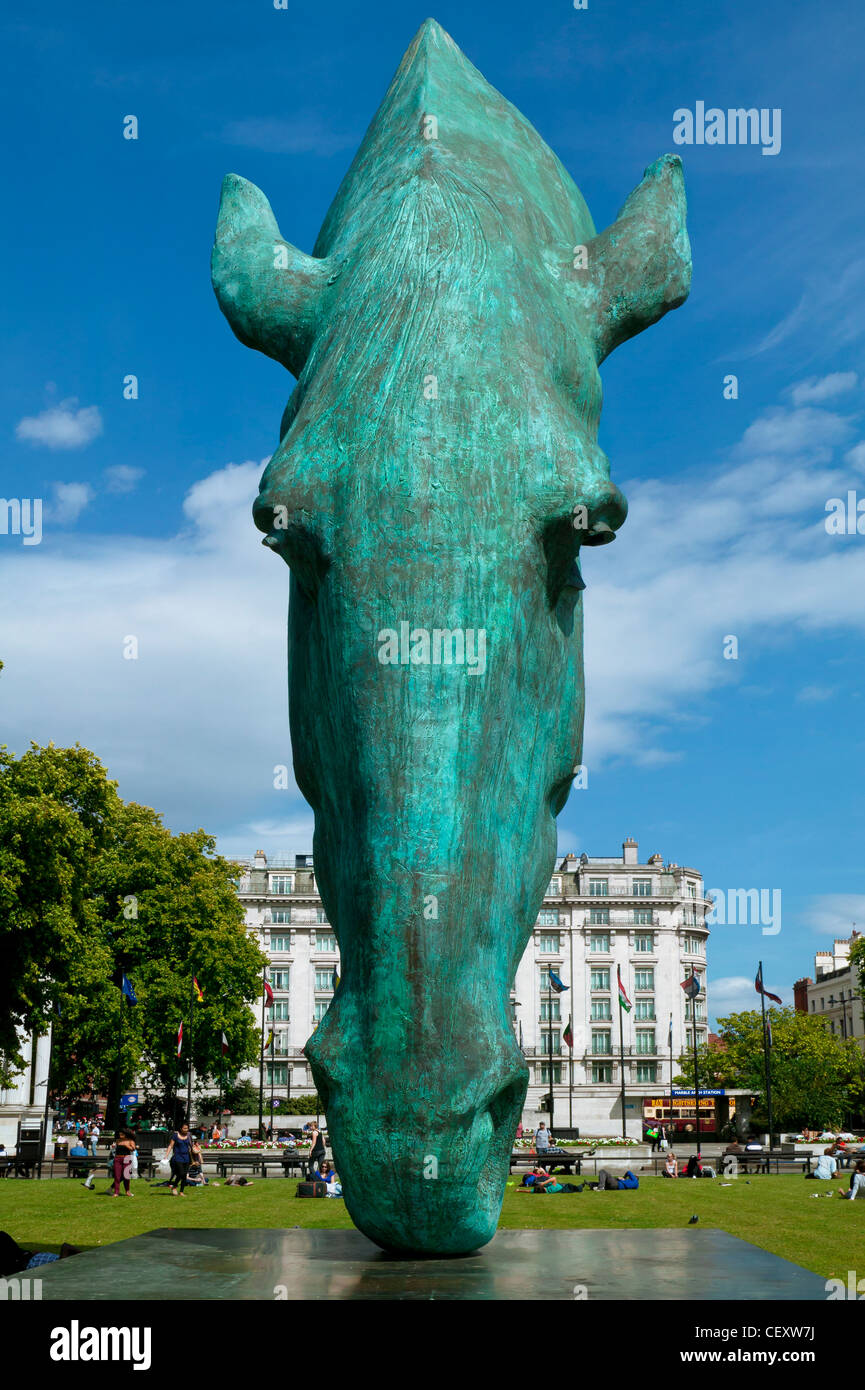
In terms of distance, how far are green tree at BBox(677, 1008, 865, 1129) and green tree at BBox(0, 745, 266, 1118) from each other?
3959cm

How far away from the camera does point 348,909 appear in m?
3.03

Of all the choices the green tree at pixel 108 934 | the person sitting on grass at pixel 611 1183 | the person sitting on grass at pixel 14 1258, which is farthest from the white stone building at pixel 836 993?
the person sitting on grass at pixel 14 1258

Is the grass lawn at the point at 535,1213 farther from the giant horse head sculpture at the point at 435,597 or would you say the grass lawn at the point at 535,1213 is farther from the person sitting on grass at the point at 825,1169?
the giant horse head sculpture at the point at 435,597

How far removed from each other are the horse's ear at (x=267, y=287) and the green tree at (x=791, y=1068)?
7991 centimetres

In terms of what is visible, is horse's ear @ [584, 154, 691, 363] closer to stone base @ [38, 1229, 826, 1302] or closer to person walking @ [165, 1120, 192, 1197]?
stone base @ [38, 1229, 826, 1302]

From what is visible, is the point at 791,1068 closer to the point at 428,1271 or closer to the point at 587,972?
the point at 587,972

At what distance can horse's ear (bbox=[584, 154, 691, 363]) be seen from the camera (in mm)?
4211

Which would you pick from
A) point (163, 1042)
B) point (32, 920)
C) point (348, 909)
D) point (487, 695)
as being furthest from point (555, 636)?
point (163, 1042)

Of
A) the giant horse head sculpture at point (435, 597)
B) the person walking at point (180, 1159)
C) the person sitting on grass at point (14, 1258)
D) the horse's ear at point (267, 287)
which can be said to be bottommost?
the person walking at point (180, 1159)

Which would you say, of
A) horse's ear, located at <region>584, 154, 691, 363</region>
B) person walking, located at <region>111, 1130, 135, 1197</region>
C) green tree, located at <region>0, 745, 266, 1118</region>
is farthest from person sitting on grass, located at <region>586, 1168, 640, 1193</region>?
horse's ear, located at <region>584, 154, 691, 363</region>

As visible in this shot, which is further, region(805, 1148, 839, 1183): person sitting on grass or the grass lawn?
region(805, 1148, 839, 1183): person sitting on grass

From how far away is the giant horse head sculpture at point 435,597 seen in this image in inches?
112
